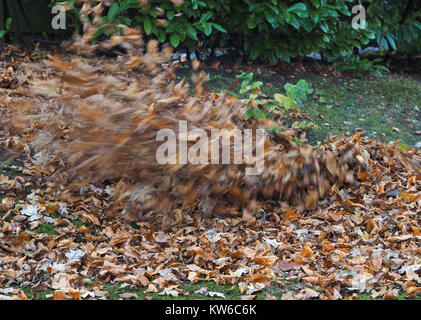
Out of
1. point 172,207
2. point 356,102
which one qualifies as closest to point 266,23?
point 356,102

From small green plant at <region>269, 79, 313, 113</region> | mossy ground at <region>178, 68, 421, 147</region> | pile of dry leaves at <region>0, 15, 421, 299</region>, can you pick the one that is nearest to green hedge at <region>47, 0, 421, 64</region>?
mossy ground at <region>178, 68, 421, 147</region>

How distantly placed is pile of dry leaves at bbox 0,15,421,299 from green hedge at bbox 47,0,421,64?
4.26 ft

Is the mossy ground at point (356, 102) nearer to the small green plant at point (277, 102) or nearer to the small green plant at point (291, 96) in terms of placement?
the small green plant at point (277, 102)

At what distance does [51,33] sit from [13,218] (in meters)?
3.93

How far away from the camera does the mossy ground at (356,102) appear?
5.84m

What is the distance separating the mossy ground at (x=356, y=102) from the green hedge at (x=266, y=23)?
385 millimetres

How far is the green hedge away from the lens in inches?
233

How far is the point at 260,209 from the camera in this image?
162 inches

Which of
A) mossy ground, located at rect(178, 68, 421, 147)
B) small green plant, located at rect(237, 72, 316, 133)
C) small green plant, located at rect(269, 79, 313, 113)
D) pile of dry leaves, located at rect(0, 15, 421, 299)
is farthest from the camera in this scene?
mossy ground, located at rect(178, 68, 421, 147)

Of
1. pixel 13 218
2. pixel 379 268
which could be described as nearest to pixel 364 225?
pixel 379 268

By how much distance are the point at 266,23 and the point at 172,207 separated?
3.21 m

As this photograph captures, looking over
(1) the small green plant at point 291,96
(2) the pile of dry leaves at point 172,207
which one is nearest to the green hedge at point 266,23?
(1) the small green plant at point 291,96

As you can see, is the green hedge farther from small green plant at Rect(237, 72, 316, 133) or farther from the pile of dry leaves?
the pile of dry leaves

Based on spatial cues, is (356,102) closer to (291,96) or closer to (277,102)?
(277,102)
